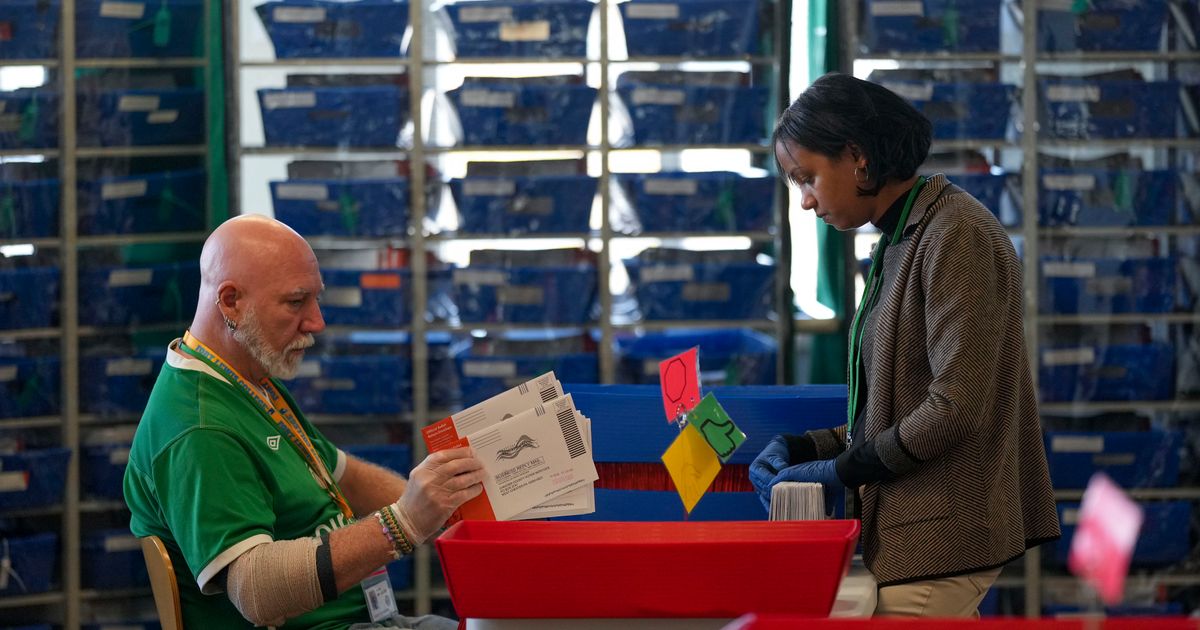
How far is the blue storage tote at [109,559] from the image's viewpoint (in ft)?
13.8

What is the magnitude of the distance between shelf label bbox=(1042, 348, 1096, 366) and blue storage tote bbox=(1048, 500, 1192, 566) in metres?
0.47

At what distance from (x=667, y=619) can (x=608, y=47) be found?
3.34m

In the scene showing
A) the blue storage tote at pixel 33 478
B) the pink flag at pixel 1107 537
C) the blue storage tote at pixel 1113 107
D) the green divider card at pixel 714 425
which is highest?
the blue storage tote at pixel 1113 107

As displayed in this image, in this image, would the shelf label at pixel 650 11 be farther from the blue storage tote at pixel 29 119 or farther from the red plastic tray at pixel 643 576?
the red plastic tray at pixel 643 576

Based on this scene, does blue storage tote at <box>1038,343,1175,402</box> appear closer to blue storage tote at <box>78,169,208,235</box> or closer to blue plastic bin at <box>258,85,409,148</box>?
blue plastic bin at <box>258,85,409,148</box>

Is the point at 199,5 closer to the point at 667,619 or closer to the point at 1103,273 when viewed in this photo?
the point at 1103,273

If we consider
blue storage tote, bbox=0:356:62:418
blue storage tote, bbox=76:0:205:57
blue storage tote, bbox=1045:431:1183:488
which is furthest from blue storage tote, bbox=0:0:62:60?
blue storage tote, bbox=1045:431:1183:488

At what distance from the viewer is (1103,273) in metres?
4.28

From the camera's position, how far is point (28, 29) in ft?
13.4

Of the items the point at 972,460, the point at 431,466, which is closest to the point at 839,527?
the point at 972,460

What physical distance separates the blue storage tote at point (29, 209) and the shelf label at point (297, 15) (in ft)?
2.89

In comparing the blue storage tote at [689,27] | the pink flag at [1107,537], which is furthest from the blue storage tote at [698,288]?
the pink flag at [1107,537]

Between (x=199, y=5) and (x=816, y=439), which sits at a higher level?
(x=199, y=5)

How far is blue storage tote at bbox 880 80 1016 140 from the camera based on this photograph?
4.29 metres
